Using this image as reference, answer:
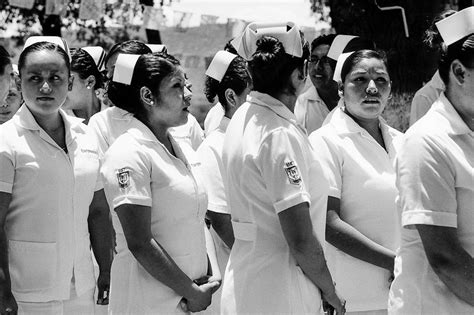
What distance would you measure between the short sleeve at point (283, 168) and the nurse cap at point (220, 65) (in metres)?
1.87

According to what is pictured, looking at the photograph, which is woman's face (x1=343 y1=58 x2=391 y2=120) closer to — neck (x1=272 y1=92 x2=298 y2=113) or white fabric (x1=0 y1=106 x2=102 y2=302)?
neck (x1=272 y1=92 x2=298 y2=113)

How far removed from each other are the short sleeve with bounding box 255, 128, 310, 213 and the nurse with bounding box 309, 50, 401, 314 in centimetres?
62

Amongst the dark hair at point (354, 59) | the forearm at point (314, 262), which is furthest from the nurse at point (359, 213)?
the forearm at point (314, 262)

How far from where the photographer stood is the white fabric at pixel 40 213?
138 inches

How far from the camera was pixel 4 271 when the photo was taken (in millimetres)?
3383

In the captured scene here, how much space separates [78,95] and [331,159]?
6.44 ft

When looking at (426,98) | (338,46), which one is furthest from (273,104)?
(426,98)

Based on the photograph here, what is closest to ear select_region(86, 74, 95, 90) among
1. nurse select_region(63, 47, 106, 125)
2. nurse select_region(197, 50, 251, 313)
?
nurse select_region(63, 47, 106, 125)

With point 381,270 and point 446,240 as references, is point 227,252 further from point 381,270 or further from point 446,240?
point 446,240

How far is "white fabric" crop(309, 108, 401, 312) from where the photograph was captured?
3.61 meters

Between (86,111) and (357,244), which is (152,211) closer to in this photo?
(357,244)

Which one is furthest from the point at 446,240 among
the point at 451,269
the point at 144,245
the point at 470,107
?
the point at 144,245

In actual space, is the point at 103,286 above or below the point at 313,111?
below

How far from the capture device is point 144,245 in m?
3.18
